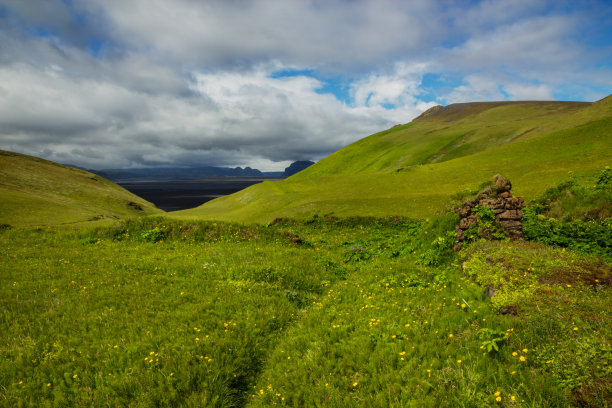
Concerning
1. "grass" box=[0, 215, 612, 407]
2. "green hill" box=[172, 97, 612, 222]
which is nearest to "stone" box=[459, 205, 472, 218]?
"grass" box=[0, 215, 612, 407]

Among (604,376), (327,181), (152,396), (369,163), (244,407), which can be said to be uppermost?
(369,163)

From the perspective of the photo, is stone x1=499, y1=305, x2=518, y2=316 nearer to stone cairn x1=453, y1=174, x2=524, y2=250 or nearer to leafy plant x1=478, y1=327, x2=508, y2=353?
leafy plant x1=478, y1=327, x2=508, y2=353

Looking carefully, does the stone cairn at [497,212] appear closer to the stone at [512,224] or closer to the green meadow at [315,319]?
A: the stone at [512,224]

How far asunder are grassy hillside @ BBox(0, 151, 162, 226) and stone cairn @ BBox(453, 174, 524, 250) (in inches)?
2201

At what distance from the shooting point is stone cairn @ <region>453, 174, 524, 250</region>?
506 inches

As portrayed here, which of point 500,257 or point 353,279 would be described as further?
point 353,279

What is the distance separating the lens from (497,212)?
13422 millimetres

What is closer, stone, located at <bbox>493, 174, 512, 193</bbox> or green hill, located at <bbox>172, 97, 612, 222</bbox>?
stone, located at <bbox>493, 174, 512, 193</bbox>

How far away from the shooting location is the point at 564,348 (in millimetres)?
5055

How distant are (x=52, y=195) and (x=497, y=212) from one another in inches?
4057

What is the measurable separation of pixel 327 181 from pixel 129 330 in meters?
59.4

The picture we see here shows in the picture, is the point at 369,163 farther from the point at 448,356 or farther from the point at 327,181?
the point at 448,356

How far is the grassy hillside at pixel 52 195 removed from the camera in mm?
49209

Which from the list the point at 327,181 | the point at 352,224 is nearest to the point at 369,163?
the point at 327,181
